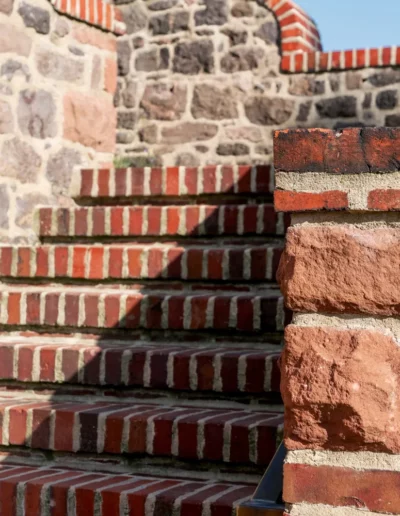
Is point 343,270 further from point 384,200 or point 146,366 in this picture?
point 146,366

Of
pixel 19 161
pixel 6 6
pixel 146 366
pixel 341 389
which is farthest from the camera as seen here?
pixel 19 161

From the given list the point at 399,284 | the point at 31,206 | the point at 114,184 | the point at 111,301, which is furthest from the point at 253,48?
the point at 399,284

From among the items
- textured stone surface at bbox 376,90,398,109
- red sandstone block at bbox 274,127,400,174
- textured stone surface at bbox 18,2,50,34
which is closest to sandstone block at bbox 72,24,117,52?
textured stone surface at bbox 18,2,50,34

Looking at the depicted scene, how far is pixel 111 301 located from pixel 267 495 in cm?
209

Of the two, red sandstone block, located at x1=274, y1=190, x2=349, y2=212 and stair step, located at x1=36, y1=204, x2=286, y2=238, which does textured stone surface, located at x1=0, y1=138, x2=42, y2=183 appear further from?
red sandstone block, located at x1=274, y1=190, x2=349, y2=212

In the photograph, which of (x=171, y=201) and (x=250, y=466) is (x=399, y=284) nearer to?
(x=250, y=466)

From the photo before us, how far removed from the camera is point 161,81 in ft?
18.8

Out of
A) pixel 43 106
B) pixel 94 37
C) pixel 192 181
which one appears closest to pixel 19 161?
pixel 43 106

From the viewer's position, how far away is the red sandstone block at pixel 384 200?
1.49m

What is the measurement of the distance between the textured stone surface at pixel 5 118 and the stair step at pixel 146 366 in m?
1.23

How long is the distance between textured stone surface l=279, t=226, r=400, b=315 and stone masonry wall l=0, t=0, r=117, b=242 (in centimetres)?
293

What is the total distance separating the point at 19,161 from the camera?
4.32 m

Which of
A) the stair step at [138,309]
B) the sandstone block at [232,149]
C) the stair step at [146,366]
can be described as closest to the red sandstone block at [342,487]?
the stair step at [146,366]

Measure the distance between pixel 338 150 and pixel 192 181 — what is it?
2755 millimetres
